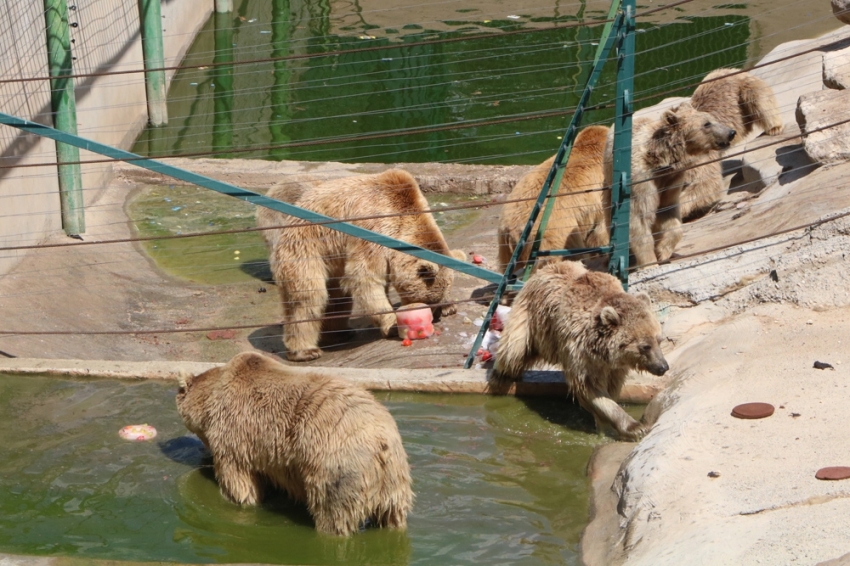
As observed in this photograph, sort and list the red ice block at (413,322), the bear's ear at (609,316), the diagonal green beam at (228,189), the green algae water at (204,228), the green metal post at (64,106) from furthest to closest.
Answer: the green algae water at (204,228)
the green metal post at (64,106)
the red ice block at (413,322)
the diagonal green beam at (228,189)
the bear's ear at (609,316)

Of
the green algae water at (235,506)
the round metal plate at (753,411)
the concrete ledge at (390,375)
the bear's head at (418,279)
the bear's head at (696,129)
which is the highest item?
the bear's head at (696,129)

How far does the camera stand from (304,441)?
6.48 m

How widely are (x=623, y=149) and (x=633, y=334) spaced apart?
1.70 meters

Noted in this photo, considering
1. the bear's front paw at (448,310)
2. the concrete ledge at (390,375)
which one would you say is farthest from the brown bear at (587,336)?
the bear's front paw at (448,310)

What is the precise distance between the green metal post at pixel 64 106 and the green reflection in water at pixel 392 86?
133 inches

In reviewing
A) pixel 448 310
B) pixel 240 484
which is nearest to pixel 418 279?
pixel 448 310

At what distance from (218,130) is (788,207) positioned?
9.65 meters

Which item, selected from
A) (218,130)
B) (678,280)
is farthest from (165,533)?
(218,130)

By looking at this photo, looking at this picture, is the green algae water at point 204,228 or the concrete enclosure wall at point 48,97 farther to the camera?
the green algae water at point 204,228

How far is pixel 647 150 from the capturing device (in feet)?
33.4

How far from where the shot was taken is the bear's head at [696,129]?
10117 mm

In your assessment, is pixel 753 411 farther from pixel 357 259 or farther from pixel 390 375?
pixel 357 259

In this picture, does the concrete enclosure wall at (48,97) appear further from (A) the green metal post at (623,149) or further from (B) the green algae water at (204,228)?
(A) the green metal post at (623,149)

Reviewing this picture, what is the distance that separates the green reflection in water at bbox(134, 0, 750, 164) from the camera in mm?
16297
